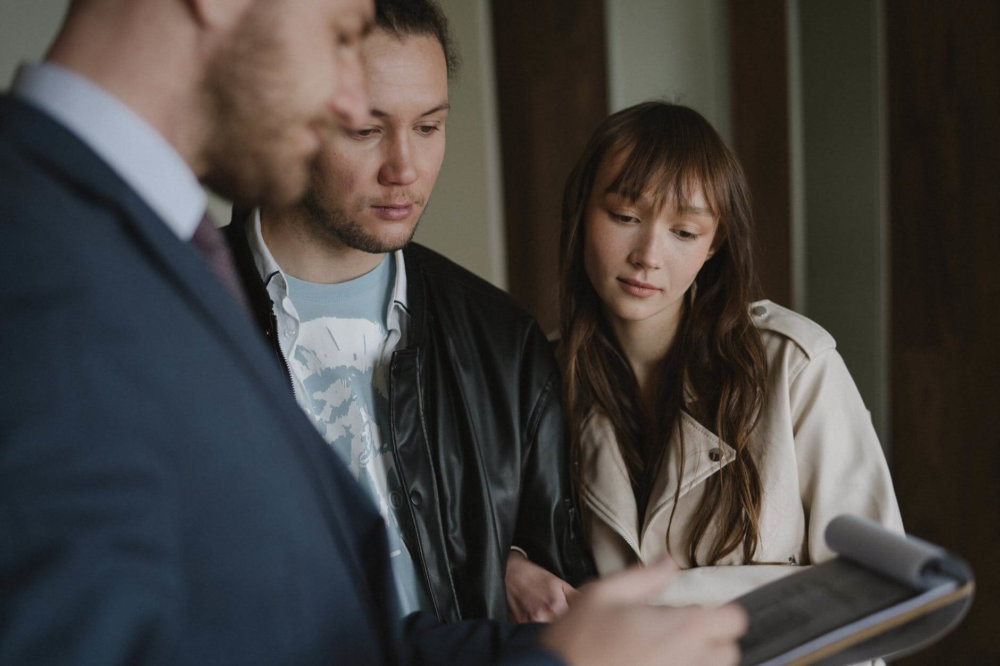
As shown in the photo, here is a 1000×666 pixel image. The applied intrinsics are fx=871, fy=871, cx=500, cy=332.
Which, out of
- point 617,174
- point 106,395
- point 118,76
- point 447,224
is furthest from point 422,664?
point 447,224

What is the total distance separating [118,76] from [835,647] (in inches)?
31.1

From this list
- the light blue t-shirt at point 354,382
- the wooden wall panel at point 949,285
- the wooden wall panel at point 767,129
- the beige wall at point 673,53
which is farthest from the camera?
the beige wall at point 673,53

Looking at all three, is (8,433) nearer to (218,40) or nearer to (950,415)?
(218,40)

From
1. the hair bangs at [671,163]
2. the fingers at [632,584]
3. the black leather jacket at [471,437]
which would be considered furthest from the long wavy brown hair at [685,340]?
the fingers at [632,584]

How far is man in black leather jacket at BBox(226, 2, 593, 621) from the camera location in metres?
1.51

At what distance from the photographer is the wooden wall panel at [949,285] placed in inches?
102

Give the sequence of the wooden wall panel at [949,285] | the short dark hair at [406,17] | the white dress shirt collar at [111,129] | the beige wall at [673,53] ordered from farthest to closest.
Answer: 1. the beige wall at [673,53]
2. the wooden wall panel at [949,285]
3. the short dark hair at [406,17]
4. the white dress shirt collar at [111,129]

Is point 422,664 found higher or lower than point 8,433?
lower

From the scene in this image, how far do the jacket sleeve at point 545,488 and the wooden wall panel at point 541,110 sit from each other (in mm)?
1453

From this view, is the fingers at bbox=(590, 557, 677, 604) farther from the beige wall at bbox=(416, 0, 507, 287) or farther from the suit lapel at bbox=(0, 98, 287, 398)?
the beige wall at bbox=(416, 0, 507, 287)

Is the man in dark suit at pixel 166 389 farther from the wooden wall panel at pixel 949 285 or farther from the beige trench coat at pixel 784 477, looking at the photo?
the wooden wall panel at pixel 949 285

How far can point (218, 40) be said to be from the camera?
2.31 feet

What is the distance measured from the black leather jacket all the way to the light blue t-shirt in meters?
0.04

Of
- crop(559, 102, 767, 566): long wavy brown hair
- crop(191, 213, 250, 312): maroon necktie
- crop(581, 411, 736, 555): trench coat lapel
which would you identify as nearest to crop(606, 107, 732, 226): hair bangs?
crop(559, 102, 767, 566): long wavy brown hair
